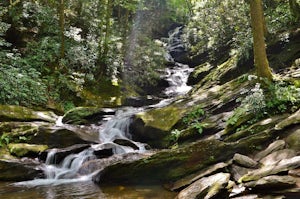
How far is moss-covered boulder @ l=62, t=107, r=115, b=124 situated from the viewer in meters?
13.7

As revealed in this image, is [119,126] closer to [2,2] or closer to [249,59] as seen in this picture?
[249,59]

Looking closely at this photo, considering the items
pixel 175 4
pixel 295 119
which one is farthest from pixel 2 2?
pixel 175 4

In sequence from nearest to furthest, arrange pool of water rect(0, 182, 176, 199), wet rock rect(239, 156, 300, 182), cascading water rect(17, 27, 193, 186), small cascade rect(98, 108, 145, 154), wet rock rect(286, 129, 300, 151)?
1. wet rock rect(239, 156, 300, 182)
2. wet rock rect(286, 129, 300, 151)
3. pool of water rect(0, 182, 176, 199)
4. cascading water rect(17, 27, 193, 186)
5. small cascade rect(98, 108, 145, 154)

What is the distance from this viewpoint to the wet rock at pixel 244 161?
6868 millimetres

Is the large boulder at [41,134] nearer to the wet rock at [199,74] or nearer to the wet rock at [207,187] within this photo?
the wet rock at [207,187]

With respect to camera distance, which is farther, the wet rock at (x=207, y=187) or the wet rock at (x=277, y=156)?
the wet rock at (x=277, y=156)

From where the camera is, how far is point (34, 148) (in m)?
10.5

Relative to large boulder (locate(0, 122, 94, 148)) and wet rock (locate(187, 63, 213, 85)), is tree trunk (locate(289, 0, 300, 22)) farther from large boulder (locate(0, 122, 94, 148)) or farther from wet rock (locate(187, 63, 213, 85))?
large boulder (locate(0, 122, 94, 148))

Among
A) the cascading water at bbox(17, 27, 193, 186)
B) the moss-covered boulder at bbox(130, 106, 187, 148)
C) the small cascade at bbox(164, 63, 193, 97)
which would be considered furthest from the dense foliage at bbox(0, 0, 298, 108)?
the moss-covered boulder at bbox(130, 106, 187, 148)

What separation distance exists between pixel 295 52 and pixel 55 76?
11.4m

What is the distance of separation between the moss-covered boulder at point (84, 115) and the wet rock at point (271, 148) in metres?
8.37

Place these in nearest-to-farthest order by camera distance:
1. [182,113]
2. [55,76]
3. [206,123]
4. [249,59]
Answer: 1. [206,123]
2. [182,113]
3. [249,59]
4. [55,76]

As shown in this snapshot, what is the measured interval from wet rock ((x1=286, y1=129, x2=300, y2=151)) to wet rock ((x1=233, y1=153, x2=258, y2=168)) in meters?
0.85

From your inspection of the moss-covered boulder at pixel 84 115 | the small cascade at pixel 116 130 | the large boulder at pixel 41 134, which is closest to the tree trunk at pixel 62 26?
the moss-covered boulder at pixel 84 115
